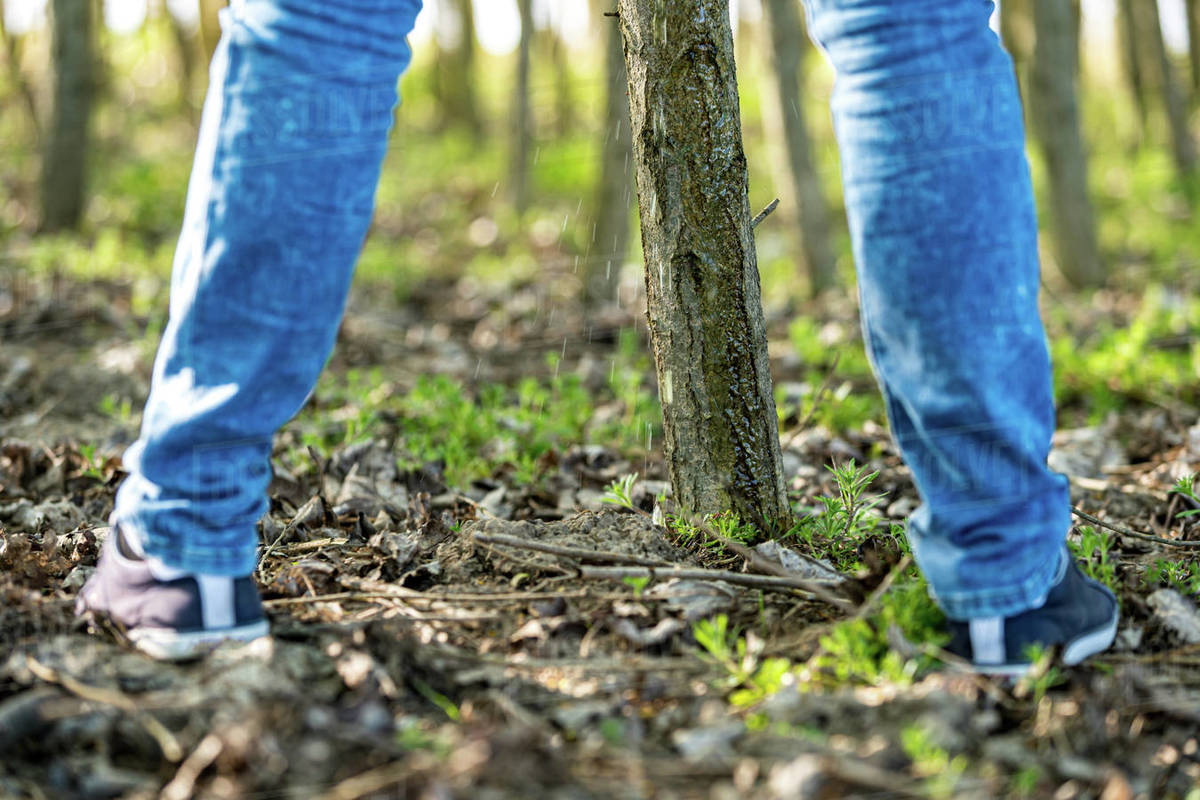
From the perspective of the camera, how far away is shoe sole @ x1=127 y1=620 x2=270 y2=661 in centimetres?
179

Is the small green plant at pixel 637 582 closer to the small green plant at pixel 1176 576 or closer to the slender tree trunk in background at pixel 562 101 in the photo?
the small green plant at pixel 1176 576

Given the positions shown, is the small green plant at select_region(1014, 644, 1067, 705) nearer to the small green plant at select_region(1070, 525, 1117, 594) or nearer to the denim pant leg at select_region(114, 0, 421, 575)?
the small green plant at select_region(1070, 525, 1117, 594)

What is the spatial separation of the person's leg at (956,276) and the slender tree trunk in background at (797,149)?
224 inches

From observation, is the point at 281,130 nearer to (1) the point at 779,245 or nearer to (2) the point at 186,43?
(1) the point at 779,245

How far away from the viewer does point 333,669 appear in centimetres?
182

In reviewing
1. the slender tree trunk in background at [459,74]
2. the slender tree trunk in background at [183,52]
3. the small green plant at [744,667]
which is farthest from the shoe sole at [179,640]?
the slender tree trunk in background at [183,52]

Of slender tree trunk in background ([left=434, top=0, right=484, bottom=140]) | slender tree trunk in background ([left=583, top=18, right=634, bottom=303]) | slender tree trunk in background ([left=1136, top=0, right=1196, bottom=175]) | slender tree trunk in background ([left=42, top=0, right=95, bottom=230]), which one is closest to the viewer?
slender tree trunk in background ([left=583, top=18, right=634, bottom=303])

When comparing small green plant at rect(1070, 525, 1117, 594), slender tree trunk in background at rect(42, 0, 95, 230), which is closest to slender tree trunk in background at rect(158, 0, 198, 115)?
slender tree trunk in background at rect(42, 0, 95, 230)

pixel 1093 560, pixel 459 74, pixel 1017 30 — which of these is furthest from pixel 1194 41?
pixel 1093 560

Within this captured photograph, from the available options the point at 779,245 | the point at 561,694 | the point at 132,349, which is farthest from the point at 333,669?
the point at 779,245

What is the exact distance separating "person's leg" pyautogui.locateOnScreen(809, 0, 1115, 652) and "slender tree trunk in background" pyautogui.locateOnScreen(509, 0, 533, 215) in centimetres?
829

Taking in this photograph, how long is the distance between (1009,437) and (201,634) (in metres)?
1.38

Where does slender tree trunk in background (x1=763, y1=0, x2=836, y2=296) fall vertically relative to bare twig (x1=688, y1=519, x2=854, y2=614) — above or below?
above

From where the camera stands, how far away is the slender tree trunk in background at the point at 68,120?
7746 mm
